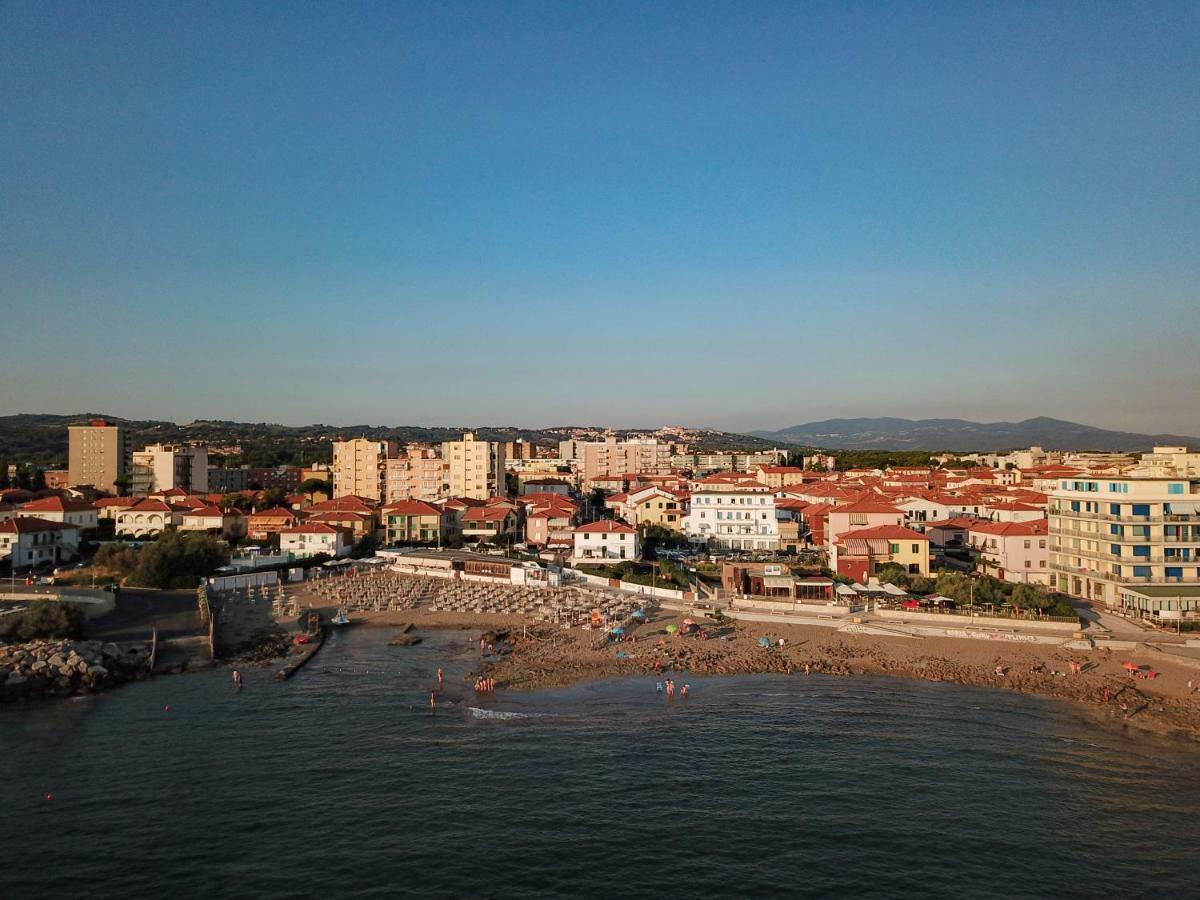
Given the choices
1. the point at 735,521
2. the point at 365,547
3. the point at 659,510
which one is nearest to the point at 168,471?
the point at 365,547

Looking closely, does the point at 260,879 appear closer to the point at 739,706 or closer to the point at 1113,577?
the point at 739,706

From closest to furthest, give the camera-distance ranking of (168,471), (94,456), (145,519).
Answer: (145,519) < (168,471) < (94,456)

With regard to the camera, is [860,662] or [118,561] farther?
[118,561]

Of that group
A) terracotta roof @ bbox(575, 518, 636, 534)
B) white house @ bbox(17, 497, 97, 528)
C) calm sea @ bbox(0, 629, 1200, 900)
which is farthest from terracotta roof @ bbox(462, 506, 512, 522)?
calm sea @ bbox(0, 629, 1200, 900)

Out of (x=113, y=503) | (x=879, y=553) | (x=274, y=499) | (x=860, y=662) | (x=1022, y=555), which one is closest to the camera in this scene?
(x=860, y=662)

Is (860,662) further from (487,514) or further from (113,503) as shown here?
(113,503)

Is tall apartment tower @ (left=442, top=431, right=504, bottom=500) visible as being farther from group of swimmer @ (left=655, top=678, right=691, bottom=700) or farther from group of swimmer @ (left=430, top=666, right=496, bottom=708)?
group of swimmer @ (left=655, top=678, right=691, bottom=700)
